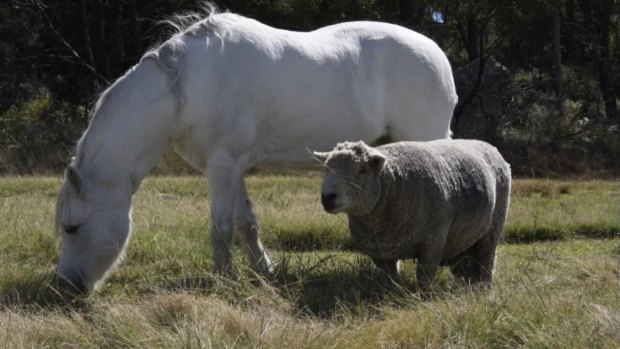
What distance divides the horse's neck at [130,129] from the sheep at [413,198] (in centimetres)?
166

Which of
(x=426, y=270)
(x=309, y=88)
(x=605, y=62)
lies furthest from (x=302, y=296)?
(x=605, y=62)

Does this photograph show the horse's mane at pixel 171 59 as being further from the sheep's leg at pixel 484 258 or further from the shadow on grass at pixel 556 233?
→ the shadow on grass at pixel 556 233

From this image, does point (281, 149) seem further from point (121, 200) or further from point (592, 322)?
point (592, 322)

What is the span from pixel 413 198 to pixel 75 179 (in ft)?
8.05

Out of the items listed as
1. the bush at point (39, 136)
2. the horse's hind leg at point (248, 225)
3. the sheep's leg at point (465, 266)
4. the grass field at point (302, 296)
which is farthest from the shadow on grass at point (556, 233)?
the bush at point (39, 136)

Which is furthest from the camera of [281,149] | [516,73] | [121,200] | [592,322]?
[516,73]

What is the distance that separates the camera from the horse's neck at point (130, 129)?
6844mm

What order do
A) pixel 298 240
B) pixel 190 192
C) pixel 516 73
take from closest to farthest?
pixel 298 240 → pixel 190 192 → pixel 516 73

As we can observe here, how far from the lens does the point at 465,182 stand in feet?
20.6

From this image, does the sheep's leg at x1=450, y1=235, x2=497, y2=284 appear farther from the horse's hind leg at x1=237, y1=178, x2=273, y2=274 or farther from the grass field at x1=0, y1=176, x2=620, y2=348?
the horse's hind leg at x1=237, y1=178, x2=273, y2=274

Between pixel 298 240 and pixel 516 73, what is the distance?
58.4 feet

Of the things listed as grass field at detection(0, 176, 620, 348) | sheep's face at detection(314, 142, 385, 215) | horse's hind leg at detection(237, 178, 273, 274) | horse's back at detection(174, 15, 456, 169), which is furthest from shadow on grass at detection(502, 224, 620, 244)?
sheep's face at detection(314, 142, 385, 215)

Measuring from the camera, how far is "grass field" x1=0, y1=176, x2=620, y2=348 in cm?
482

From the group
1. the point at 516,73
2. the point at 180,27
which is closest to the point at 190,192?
the point at 180,27
